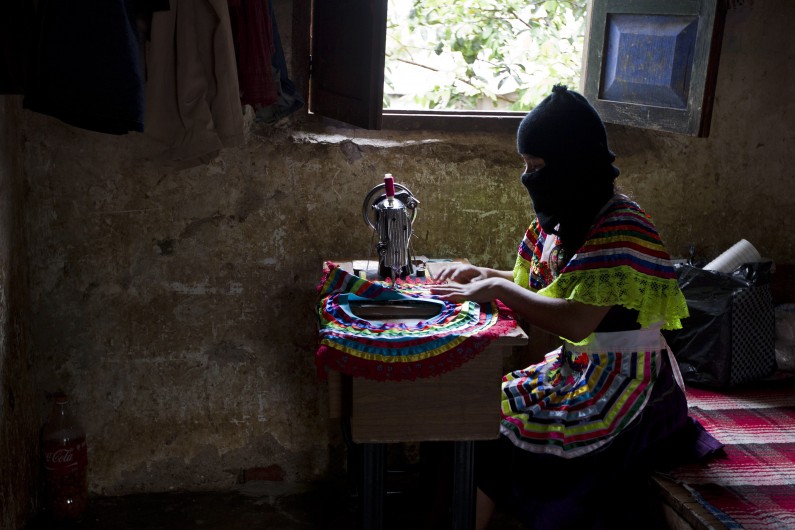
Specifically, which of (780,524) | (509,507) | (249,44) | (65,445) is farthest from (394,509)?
(249,44)

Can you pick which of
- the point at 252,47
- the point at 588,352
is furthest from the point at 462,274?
the point at 252,47

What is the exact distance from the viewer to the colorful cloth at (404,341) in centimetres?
227

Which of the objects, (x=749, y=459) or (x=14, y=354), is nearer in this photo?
(x=749, y=459)

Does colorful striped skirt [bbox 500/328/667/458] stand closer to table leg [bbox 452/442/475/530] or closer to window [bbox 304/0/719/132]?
table leg [bbox 452/442/475/530]

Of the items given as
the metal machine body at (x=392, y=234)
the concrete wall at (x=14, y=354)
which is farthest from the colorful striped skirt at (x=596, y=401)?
the concrete wall at (x=14, y=354)

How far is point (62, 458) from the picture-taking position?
3236 mm

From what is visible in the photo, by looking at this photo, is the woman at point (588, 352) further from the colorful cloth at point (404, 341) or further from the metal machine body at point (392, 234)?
the metal machine body at point (392, 234)

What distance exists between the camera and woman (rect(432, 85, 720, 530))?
235 cm

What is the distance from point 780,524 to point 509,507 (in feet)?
2.44

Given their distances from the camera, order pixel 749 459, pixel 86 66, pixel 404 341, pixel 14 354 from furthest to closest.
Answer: pixel 14 354, pixel 749 459, pixel 404 341, pixel 86 66

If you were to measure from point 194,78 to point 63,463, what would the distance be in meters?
1.63

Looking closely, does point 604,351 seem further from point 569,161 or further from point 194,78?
point 194,78

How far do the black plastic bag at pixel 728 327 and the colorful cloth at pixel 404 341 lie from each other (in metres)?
1.09

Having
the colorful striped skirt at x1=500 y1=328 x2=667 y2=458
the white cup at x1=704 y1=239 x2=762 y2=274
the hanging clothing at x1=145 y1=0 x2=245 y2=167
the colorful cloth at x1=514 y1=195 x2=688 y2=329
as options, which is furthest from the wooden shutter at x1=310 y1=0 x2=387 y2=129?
the white cup at x1=704 y1=239 x2=762 y2=274
